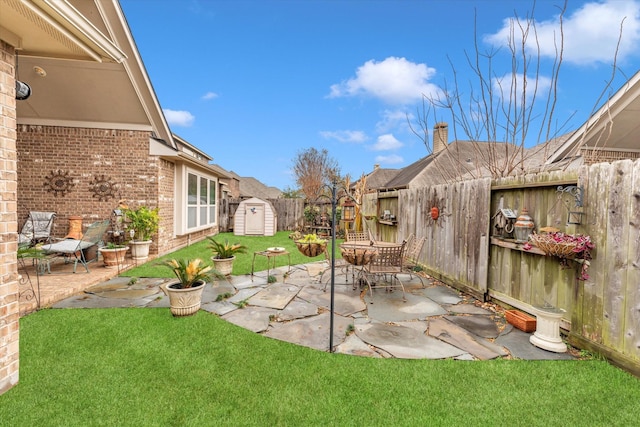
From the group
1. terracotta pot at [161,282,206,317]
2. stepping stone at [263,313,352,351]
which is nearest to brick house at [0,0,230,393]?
terracotta pot at [161,282,206,317]

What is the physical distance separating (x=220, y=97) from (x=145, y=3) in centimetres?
1184

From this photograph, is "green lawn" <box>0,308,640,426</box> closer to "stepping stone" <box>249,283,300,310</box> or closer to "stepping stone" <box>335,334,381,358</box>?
"stepping stone" <box>335,334,381,358</box>

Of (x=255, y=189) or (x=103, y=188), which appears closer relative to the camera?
(x=103, y=188)

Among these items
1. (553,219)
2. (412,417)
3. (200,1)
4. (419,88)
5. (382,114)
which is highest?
(200,1)

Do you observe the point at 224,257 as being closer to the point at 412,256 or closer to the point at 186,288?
the point at 186,288

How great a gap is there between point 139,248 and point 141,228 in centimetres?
48

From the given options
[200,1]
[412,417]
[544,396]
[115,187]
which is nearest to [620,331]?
[544,396]

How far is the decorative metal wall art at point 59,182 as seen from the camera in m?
7.30

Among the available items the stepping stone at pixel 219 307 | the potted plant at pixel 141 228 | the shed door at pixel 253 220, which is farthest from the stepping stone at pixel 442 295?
the shed door at pixel 253 220

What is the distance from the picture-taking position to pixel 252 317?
3883 millimetres

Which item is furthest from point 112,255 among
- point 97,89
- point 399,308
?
point 399,308

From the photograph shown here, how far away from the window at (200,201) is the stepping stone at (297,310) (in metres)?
6.44

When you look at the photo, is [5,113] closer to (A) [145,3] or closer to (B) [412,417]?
(B) [412,417]

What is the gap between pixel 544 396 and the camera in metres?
2.34
